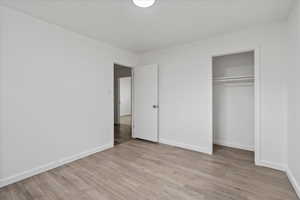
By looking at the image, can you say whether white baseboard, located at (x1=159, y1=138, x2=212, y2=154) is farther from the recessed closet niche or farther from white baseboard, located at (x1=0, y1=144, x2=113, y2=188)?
white baseboard, located at (x1=0, y1=144, x2=113, y2=188)

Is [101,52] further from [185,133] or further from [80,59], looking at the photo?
[185,133]

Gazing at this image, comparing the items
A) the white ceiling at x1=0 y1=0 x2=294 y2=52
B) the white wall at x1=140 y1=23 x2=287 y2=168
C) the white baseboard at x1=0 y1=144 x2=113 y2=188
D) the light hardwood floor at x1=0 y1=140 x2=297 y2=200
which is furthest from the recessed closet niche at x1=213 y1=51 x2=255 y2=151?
the white baseboard at x1=0 y1=144 x2=113 y2=188

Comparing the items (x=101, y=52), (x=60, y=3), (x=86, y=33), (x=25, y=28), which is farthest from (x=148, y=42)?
(x=25, y=28)

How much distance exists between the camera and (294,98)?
183cm

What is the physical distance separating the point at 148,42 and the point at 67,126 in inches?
94.6

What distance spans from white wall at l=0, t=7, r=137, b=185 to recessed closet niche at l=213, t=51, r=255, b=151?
9.01 ft

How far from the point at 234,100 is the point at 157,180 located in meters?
2.57

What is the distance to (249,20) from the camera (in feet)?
7.44

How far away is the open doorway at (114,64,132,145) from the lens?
441cm

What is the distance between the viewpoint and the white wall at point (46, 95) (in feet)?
6.27

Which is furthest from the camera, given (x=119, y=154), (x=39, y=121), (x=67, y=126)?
(x=119, y=154)

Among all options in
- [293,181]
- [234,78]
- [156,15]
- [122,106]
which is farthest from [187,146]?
[122,106]

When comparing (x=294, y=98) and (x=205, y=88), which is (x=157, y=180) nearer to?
(x=205, y=88)

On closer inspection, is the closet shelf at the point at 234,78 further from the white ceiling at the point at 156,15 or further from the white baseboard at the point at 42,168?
the white baseboard at the point at 42,168
